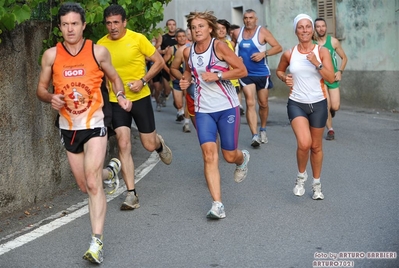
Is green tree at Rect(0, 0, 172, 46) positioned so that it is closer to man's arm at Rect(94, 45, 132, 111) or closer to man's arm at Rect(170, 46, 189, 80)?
man's arm at Rect(170, 46, 189, 80)

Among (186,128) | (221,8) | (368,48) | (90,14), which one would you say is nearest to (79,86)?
(90,14)

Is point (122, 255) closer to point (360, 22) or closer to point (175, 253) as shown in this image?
point (175, 253)

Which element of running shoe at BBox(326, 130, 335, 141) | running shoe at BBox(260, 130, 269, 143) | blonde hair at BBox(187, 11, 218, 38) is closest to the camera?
blonde hair at BBox(187, 11, 218, 38)

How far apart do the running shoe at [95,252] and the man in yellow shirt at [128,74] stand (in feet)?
6.01

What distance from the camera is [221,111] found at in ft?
26.4

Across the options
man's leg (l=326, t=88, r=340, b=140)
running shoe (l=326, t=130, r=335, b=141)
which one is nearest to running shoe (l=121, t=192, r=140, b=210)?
man's leg (l=326, t=88, r=340, b=140)

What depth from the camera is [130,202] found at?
8.26m

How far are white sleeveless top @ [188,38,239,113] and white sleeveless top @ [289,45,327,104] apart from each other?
0.78 metres

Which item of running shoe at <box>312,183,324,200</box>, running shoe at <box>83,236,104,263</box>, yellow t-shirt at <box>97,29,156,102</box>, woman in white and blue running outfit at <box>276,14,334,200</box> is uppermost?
yellow t-shirt at <box>97,29,156,102</box>

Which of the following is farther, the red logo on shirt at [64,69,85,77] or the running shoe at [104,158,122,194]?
the running shoe at [104,158,122,194]

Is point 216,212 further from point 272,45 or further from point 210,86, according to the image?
point 272,45

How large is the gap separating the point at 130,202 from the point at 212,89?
53.2 inches

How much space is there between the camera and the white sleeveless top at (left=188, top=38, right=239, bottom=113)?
314 inches

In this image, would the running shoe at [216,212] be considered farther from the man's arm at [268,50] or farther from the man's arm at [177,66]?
the man's arm at [268,50]
